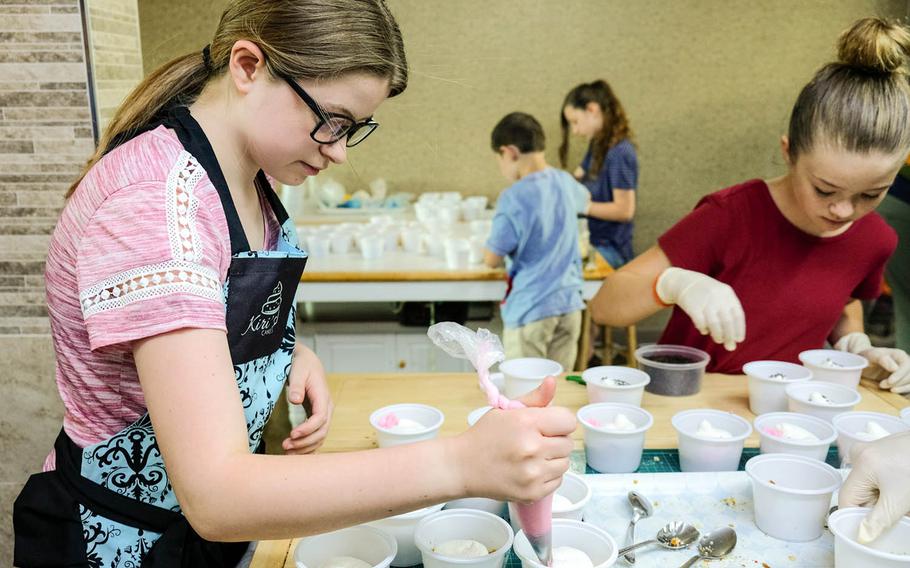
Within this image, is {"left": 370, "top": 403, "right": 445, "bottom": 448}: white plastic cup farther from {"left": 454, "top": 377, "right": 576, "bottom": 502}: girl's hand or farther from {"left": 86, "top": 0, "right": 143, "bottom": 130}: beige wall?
{"left": 86, "top": 0, "right": 143, "bottom": 130}: beige wall

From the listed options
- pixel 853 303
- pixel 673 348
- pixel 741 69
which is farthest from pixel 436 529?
pixel 741 69

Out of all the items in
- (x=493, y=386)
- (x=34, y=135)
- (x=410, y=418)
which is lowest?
(x=410, y=418)

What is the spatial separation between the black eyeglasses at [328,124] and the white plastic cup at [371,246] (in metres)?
2.97

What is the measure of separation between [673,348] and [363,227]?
2862 mm

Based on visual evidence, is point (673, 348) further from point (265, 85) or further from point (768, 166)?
point (768, 166)

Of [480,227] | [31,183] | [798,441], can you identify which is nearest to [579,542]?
[798,441]

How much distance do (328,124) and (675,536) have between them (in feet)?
2.95

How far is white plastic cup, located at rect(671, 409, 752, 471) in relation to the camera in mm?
1499

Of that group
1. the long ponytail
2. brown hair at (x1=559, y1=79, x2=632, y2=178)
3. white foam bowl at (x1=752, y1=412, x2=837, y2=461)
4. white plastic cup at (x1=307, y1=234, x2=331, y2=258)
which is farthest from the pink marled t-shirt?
brown hair at (x1=559, y1=79, x2=632, y2=178)

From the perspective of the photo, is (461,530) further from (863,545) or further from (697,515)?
(863,545)

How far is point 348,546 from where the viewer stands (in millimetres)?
1156

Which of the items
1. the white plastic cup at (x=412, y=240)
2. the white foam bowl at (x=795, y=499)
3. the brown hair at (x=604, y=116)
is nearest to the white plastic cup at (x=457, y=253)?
the white plastic cup at (x=412, y=240)

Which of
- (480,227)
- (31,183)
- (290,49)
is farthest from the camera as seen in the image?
(480,227)

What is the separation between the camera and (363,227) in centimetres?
456
